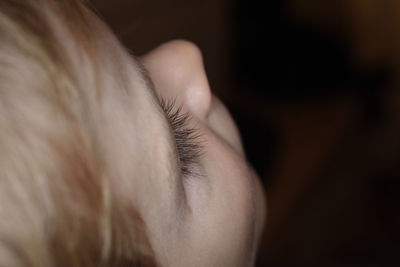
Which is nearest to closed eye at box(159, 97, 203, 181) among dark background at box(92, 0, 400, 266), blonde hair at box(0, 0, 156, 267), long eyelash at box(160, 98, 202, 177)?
long eyelash at box(160, 98, 202, 177)

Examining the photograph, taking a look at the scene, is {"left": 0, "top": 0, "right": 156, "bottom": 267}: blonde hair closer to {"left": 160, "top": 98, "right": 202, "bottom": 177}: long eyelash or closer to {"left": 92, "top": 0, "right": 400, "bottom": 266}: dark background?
{"left": 160, "top": 98, "right": 202, "bottom": 177}: long eyelash

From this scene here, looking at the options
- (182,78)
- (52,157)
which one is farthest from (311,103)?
(52,157)

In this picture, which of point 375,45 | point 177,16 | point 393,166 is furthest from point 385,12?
point 177,16

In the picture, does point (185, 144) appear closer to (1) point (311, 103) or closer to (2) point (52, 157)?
(2) point (52, 157)

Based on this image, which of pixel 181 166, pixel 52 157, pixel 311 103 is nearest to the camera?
pixel 52 157

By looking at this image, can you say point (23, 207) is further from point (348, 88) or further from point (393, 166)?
point (348, 88)

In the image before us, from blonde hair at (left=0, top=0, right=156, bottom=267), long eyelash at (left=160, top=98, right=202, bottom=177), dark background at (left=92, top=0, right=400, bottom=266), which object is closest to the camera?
blonde hair at (left=0, top=0, right=156, bottom=267)
